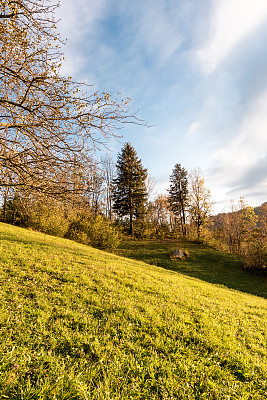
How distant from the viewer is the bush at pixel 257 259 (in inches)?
622

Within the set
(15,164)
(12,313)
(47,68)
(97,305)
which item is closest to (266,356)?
(97,305)

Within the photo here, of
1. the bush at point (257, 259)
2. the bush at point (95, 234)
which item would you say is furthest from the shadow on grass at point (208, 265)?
the bush at point (95, 234)

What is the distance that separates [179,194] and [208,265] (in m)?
22.9

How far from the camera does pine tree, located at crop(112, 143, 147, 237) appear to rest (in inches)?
1303

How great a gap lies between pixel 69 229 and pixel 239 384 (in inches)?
814

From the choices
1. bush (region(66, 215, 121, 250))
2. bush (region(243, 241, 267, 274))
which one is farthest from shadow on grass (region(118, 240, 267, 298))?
bush (region(66, 215, 121, 250))

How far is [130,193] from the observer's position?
108 feet

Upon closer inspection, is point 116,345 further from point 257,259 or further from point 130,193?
point 130,193

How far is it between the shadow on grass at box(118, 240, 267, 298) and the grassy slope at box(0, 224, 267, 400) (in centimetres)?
918

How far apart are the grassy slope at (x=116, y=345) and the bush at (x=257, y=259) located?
509 inches

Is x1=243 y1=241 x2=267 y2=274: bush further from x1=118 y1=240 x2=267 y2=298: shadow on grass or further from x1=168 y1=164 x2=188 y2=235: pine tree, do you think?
x1=168 y1=164 x2=188 y2=235: pine tree

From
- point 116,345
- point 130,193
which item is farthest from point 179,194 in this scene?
point 116,345

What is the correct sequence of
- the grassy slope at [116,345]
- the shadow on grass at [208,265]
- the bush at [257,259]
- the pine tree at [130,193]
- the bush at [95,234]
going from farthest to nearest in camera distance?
1. the pine tree at [130,193]
2. the bush at [95,234]
3. the bush at [257,259]
4. the shadow on grass at [208,265]
5. the grassy slope at [116,345]

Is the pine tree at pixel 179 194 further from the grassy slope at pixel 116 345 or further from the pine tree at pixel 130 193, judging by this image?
the grassy slope at pixel 116 345
